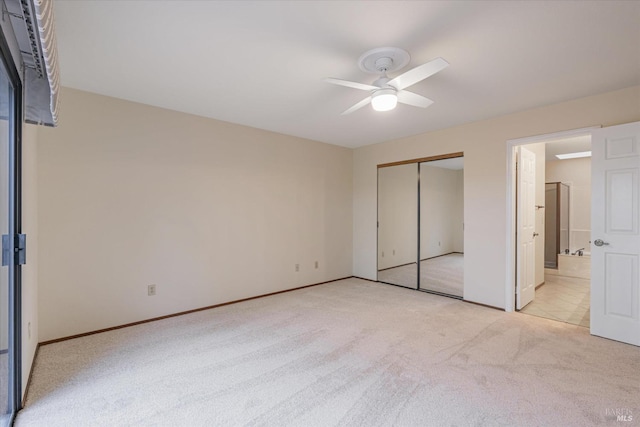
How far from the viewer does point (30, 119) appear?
189 cm

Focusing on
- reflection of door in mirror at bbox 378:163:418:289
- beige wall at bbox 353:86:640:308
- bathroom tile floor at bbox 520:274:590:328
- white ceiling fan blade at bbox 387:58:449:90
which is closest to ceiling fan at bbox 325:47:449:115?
white ceiling fan blade at bbox 387:58:449:90

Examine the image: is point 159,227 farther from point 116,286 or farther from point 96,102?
point 96,102

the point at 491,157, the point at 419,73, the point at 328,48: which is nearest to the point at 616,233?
the point at 491,157

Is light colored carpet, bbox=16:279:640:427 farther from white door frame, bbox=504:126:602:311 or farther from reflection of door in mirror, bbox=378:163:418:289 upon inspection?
reflection of door in mirror, bbox=378:163:418:289

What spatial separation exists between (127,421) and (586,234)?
7678 millimetres

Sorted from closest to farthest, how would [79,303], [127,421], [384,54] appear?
1. [127,421]
2. [384,54]
3. [79,303]

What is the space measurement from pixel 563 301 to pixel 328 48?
448 cm

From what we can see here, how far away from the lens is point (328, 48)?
6.91ft

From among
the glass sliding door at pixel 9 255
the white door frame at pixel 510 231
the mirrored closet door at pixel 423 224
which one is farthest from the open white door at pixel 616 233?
the glass sliding door at pixel 9 255

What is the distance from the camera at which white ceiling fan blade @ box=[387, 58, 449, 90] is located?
179 centimetres

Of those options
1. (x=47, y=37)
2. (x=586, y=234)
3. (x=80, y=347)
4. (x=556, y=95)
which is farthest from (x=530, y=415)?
(x=586, y=234)

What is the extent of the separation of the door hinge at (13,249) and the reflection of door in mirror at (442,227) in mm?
4483

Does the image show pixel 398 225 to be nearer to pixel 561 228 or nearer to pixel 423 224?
pixel 423 224

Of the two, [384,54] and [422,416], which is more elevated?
[384,54]
